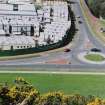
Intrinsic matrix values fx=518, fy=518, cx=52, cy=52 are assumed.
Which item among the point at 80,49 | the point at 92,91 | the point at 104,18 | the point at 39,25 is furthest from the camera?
the point at 104,18

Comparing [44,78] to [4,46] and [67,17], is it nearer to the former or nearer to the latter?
[4,46]

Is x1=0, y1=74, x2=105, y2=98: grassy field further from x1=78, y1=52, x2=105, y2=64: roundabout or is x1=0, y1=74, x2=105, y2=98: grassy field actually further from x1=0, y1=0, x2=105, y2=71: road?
x1=78, y1=52, x2=105, y2=64: roundabout

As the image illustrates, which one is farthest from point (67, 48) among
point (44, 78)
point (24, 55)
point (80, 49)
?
point (44, 78)

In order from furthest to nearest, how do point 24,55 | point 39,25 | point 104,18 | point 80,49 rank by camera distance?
point 104,18 → point 39,25 → point 80,49 → point 24,55

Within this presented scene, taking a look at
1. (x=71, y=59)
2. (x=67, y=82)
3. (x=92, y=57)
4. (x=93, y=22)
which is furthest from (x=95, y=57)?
(x=93, y=22)

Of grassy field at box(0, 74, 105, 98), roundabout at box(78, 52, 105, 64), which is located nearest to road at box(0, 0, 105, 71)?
roundabout at box(78, 52, 105, 64)

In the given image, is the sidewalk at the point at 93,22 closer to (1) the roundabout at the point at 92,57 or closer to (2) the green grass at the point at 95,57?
(1) the roundabout at the point at 92,57

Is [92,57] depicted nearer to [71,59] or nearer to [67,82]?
[71,59]

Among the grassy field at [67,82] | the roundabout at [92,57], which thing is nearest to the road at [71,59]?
the roundabout at [92,57]
